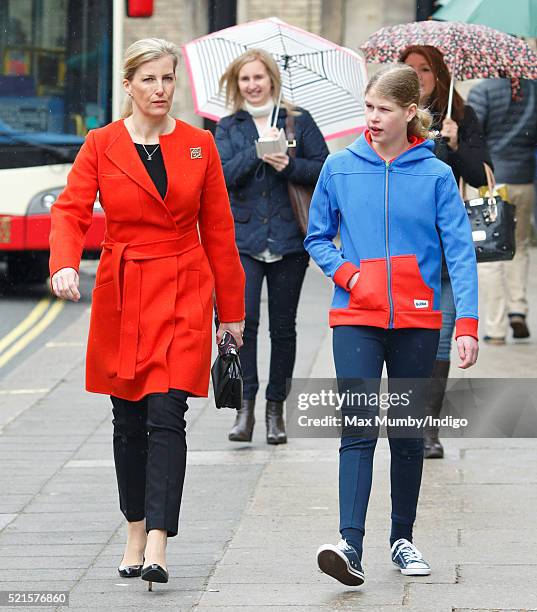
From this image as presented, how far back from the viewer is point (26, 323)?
43.0ft

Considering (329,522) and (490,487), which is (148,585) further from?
(490,487)

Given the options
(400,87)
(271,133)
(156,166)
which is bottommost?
(271,133)

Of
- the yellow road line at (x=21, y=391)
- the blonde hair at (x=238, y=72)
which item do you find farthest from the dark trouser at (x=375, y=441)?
the yellow road line at (x=21, y=391)

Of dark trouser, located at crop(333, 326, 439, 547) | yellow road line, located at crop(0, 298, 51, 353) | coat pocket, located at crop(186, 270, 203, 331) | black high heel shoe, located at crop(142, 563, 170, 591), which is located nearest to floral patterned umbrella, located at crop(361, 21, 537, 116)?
dark trouser, located at crop(333, 326, 439, 547)

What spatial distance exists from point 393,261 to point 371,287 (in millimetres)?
114

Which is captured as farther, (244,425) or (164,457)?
(244,425)

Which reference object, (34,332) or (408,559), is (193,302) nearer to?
(408,559)

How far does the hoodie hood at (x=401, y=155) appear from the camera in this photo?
5457mm

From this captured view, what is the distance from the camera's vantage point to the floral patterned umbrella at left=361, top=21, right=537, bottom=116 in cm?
830

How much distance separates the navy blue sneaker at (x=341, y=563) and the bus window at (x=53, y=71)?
31.9ft

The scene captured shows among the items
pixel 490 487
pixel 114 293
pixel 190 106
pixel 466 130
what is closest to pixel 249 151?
pixel 466 130

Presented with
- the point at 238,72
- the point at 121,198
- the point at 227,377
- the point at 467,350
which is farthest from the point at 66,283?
the point at 238,72

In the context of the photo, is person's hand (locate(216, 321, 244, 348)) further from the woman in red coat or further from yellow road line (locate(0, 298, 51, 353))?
yellow road line (locate(0, 298, 51, 353))

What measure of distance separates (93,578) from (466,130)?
9.97 ft
